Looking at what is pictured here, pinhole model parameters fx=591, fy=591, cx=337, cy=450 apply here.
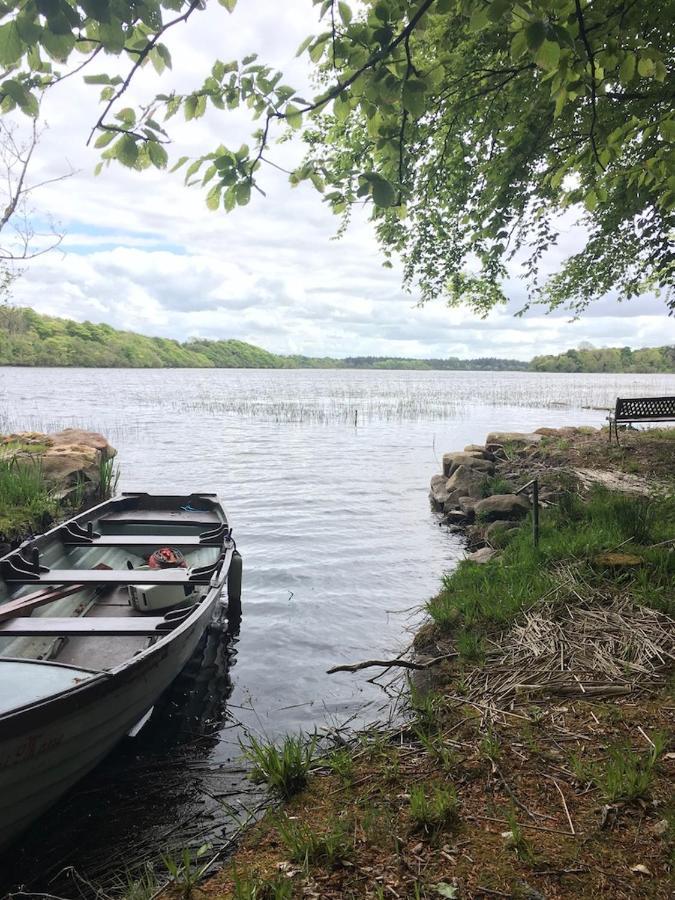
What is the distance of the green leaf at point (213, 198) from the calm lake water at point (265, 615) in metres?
3.76

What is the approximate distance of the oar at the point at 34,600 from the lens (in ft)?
17.3

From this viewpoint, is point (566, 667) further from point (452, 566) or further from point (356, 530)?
point (356, 530)

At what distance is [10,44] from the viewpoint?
2229 mm

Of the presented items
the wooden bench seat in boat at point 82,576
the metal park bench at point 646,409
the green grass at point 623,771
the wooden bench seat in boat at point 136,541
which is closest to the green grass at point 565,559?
the green grass at point 623,771

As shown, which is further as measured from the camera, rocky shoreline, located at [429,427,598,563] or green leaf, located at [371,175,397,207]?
Result: rocky shoreline, located at [429,427,598,563]

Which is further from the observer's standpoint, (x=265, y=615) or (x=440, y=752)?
(x=265, y=615)

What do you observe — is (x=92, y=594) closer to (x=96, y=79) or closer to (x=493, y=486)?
(x=96, y=79)

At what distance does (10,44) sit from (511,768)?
4222mm

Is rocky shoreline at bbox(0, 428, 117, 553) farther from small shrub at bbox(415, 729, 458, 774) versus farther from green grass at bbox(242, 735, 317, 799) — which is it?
small shrub at bbox(415, 729, 458, 774)

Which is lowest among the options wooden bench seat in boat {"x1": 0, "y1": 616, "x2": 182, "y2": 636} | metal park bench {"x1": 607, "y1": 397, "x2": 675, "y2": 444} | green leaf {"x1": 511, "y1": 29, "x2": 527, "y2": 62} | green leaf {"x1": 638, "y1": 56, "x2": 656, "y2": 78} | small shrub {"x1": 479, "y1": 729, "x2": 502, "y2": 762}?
small shrub {"x1": 479, "y1": 729, "x2": 502, "y2": 762}

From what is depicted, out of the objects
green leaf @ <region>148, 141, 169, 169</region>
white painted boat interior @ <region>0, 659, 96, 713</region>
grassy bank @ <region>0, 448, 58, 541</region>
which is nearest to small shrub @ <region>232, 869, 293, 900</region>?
white painted boat interior @ <region>0, 659, 96, 713</region>

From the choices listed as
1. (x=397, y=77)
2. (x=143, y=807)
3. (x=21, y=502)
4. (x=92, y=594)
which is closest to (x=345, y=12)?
(x=397, y=77)

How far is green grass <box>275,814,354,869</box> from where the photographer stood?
2785 millimetres

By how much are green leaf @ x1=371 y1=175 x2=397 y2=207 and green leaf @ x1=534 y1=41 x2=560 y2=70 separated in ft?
2.60
